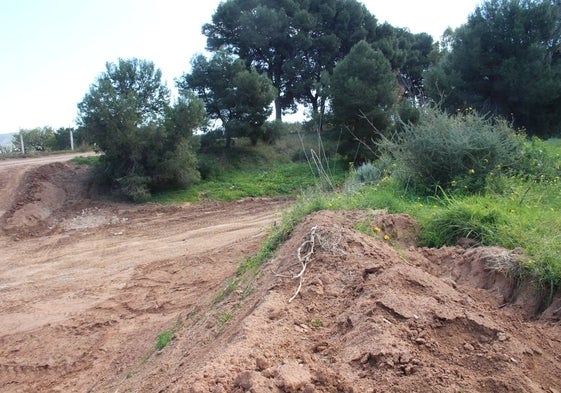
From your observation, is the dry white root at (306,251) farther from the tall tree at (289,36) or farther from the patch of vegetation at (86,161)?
the tall tree at (289,36)

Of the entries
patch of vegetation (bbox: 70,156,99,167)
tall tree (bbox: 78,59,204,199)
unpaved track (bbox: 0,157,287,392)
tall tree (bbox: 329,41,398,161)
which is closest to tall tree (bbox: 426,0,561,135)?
tall tree (bbox: 329,41,398,161)

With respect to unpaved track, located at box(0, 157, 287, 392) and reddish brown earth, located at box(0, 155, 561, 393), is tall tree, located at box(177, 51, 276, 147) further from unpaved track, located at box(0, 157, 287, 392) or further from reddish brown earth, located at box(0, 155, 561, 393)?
reddish brown earth, located at box(0, 155, 561, 393)

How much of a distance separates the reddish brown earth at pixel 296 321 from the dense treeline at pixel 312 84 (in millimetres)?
4751

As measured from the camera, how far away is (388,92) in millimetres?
22922

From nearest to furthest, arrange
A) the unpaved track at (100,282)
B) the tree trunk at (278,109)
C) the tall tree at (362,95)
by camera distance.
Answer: the unpaved track at (100,282), the tall tree at (362,95), the tree trunk at (278,109)

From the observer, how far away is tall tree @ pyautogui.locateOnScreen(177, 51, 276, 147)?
22594mm

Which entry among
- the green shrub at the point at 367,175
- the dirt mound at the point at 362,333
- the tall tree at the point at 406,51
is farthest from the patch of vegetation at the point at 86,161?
the tall tree at the point at 406,51

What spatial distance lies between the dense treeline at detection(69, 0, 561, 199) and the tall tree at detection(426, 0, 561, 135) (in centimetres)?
4

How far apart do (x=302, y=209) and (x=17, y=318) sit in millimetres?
4453

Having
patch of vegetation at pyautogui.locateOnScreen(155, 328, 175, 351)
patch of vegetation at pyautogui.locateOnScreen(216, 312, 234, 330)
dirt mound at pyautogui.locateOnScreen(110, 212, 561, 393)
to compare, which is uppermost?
dirt mound at pyautogui.locateOnScreen(110, 212, 561, 393)

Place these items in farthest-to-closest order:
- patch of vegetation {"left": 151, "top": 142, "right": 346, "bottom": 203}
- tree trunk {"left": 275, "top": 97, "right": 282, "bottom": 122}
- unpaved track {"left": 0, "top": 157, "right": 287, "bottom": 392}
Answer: tree trunk {"left": 275, "top": 97, "right": 282, "bottom": 122}, patch of vegetation {"left": 151, "top": 142, "right": 346, "bottom": 203}, unpaved track {"left": 0, "top": 157, "right": 287, "bottom": 392}

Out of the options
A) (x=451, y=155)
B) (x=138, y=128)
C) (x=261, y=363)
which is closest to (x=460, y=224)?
(x=451, y=155)

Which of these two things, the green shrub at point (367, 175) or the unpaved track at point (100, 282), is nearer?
the unpaved track at point (100, 282)

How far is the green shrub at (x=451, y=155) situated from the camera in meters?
8.33
